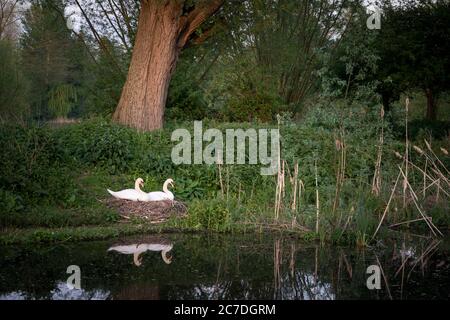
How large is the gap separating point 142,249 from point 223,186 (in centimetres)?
340

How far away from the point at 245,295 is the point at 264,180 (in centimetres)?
536

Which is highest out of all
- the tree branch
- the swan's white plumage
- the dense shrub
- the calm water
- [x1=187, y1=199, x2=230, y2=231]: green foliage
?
the tree branch

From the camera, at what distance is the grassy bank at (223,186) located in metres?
8.02

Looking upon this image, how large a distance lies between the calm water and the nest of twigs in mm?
958

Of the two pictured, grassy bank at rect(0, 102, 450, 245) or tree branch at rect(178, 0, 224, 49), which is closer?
grassy bank at rect(0, 102, 450, 245)

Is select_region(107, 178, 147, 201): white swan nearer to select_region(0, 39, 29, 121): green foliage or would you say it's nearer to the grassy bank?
the grassy bank

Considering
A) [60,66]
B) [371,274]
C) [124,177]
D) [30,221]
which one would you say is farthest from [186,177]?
[60,66]

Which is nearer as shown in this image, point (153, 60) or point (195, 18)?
point (195, 18)

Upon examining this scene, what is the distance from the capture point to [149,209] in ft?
29.5

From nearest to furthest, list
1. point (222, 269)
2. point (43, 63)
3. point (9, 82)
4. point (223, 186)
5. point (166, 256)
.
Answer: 1. point (222, 269)
2. point (166, 256)
3. point (223, 186)
4. point (9, 82)
5. point (43, 63)

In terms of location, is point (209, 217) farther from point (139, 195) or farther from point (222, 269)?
point (222, 269)

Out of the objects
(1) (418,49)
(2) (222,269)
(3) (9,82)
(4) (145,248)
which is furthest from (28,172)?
(3) (9,82)

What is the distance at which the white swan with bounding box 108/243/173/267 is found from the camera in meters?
6.80

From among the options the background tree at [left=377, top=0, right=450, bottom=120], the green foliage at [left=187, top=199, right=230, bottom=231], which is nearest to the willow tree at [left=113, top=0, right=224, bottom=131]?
the green foliage at [left=187, top=199, right=230, bottom=231]
